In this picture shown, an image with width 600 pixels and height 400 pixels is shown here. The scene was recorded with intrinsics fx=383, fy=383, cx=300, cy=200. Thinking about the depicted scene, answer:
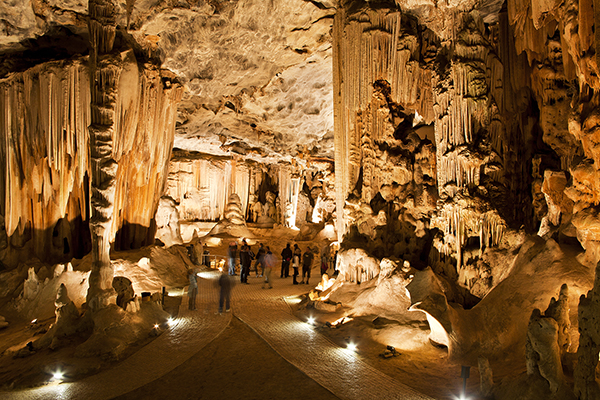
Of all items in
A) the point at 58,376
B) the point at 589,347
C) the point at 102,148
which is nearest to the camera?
the point at 589,347

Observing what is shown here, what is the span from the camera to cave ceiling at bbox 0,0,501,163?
34.0 feet

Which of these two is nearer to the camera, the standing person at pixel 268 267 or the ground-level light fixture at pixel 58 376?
the ground-level light fixture at pixel 58 376

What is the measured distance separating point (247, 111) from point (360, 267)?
32.2 ft

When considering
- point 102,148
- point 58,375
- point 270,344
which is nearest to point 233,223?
point 102,148

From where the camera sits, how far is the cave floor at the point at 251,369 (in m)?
5.11

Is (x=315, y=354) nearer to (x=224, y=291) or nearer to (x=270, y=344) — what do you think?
(x=270, y=344)

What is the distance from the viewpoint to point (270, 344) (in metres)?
6.54

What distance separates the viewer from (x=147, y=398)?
5.18m

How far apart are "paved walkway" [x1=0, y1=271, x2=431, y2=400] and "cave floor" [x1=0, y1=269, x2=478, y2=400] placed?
1cm

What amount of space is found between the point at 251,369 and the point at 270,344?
30.8 inches

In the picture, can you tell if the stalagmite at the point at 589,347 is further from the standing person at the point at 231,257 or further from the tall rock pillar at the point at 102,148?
the standing person at the point at 231,257

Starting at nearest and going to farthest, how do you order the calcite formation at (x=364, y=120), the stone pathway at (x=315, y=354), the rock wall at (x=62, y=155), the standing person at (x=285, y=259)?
the stone pathway at (x=315, y=354) → the calcite formation at (x=364, y=120) → the rock wall at (x=62, y=155) → the standing person at (x=285, y=259)

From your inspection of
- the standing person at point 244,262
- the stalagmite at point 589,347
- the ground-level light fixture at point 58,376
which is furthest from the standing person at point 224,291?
the stalagmite at point 589,347

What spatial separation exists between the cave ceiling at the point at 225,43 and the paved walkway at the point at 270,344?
7767 millimetres
